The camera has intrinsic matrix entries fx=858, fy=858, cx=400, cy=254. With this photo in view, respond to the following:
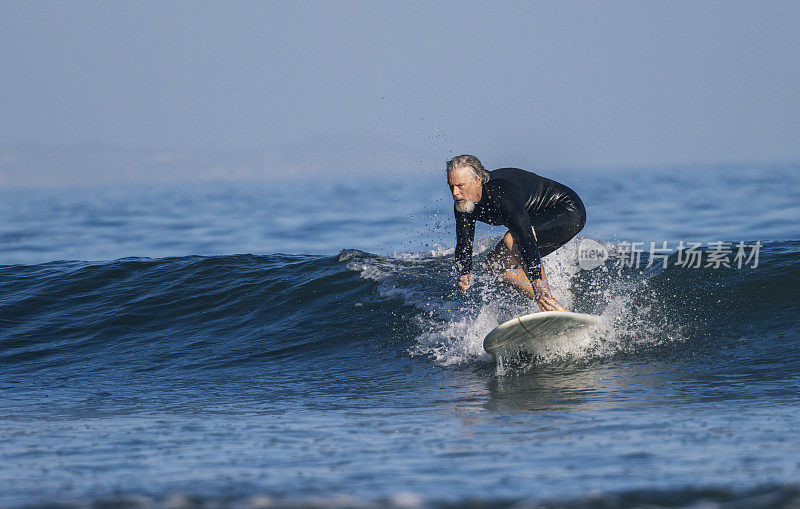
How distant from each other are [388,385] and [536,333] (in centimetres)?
133

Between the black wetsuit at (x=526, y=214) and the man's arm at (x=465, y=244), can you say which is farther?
the man's arm at (x=465, y=244)

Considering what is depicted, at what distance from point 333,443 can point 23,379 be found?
4.45 metres

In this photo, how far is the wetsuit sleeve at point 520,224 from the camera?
7008 mm

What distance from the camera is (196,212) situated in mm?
37875

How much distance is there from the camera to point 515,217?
7000mm

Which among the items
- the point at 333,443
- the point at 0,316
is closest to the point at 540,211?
the point at 333,443

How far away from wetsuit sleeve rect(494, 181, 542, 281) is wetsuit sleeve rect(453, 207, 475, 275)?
1.15 feet

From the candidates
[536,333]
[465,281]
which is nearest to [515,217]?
[465,281]

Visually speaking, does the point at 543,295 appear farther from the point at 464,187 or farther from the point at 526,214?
the point at 464,187

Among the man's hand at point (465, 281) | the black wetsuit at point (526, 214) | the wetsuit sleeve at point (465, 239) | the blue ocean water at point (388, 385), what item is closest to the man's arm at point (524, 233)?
the black wetsuit at point (526, 214)

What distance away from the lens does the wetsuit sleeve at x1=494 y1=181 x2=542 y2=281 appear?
23.0 feet

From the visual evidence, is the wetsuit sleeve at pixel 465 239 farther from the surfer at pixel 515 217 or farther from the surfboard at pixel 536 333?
the surfboard at pixel 536 333

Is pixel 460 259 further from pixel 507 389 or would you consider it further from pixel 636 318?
pixel 636 318

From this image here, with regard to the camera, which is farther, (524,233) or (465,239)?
(465,239)
